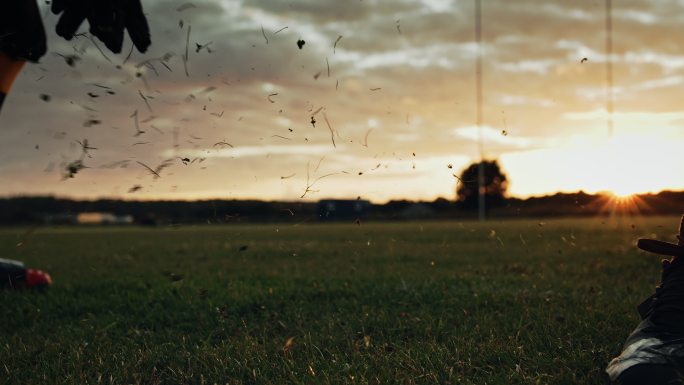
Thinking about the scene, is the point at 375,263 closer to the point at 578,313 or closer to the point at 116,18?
the point at 578,313

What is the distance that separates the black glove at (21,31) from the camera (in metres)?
3.31

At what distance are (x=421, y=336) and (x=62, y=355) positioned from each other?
7.45 feet

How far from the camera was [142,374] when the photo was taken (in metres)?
3.12

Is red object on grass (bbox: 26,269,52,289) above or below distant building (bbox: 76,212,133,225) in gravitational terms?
above

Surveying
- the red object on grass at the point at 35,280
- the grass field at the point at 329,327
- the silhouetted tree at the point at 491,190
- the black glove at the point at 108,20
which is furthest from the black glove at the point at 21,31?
the silhouetted tree at the point at 491,190

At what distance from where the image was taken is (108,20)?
3.20m

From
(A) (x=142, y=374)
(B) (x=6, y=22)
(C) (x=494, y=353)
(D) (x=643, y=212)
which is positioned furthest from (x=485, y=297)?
(D) (x=643, y=212)

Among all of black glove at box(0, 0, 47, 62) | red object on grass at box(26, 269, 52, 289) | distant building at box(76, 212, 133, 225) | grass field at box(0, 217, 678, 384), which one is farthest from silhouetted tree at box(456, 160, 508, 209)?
black glove at box(0, 0, 47, 62)

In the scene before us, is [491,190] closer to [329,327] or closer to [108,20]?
[329,327]

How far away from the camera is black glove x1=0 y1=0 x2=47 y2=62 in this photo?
3307 mm

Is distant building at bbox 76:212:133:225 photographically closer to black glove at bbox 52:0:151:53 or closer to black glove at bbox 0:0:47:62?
black glove at bbox 0:0:47:62

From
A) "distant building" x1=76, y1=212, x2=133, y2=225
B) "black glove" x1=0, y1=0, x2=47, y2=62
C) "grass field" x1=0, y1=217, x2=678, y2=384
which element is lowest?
"distant building" x1=76, y1=212, x2=133, y2=225

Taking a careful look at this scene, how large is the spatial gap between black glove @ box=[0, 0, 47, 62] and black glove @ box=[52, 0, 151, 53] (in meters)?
0.20

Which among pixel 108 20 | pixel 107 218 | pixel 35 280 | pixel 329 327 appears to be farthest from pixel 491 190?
pixel 108 20
